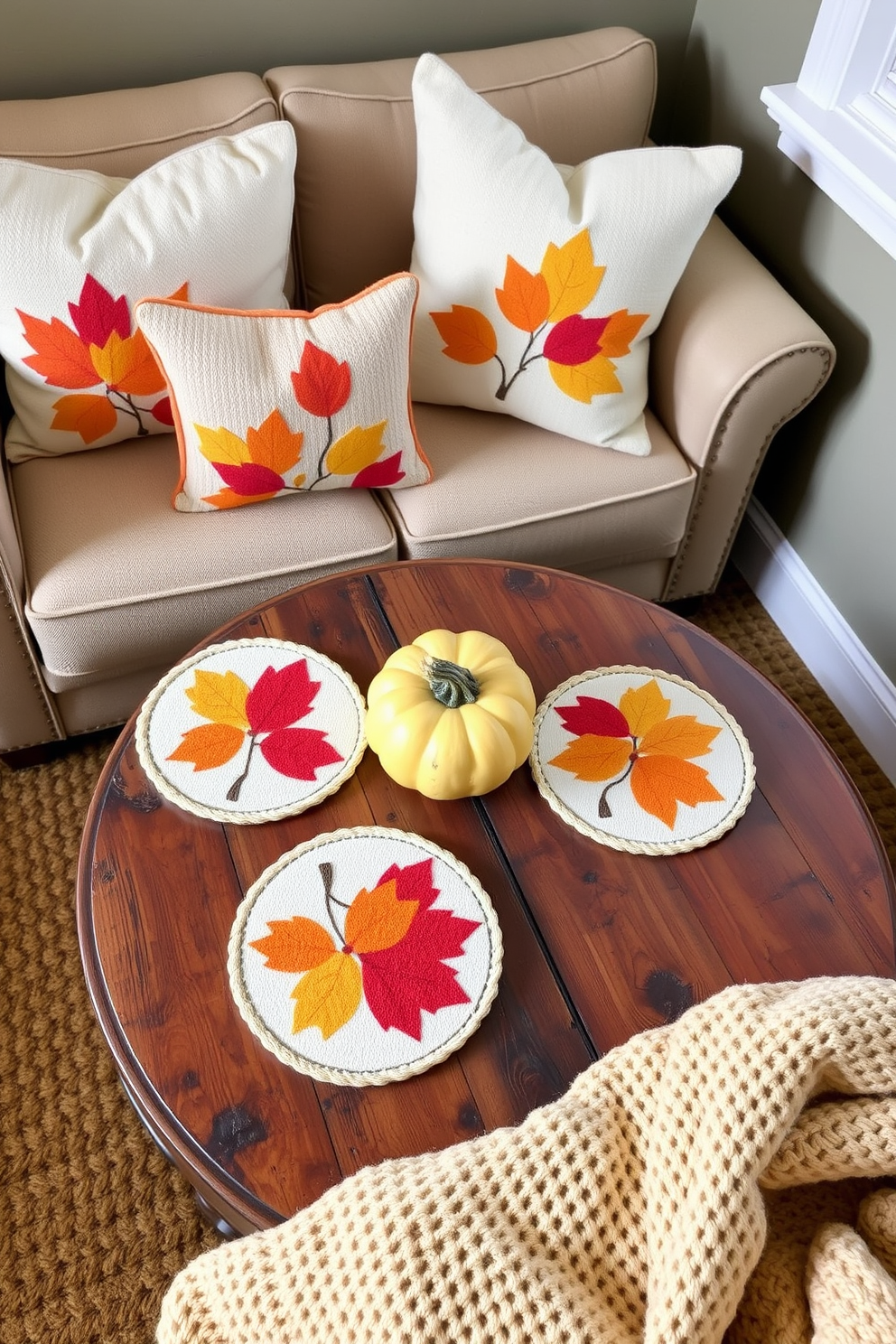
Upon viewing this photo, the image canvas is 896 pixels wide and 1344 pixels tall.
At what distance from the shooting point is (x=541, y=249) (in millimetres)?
1518

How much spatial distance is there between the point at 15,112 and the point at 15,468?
0.52 metres

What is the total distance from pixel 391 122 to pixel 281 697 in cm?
100

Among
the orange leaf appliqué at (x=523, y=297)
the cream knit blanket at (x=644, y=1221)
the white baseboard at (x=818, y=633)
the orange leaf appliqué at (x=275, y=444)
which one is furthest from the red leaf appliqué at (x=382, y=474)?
the cream knit blanket at (x=644, y=1221)

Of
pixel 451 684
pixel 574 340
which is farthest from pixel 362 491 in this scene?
pixel 451 684

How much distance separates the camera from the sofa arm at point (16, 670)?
1407 mm

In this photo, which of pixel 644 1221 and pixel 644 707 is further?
pixel 644 707

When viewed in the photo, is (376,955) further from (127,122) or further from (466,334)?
(127,122)

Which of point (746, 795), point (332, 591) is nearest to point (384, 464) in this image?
point (332, 591)

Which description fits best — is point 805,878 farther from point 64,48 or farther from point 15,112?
point 64,48

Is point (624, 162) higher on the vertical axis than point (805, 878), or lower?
higher

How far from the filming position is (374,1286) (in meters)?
0.74

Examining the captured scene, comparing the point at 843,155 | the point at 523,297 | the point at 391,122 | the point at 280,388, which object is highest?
the point at 843,155

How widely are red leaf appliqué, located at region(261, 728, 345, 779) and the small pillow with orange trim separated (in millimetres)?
475

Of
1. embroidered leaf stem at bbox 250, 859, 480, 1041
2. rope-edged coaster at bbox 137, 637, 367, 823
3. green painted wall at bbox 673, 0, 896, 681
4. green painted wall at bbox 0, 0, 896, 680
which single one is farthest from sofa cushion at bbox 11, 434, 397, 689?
green painted wall at bbox 673, 0, 896, 681
